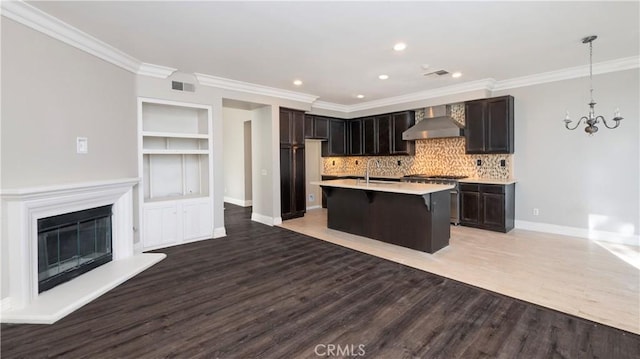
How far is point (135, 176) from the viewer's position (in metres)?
4.34

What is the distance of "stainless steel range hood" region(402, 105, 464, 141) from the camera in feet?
19.1

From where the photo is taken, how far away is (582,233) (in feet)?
16.0

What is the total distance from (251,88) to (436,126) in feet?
12.3

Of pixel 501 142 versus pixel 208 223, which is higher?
pixel 501 142

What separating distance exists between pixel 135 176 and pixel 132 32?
2006 mm

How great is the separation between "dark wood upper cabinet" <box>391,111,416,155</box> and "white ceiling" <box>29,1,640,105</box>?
6.13 ft

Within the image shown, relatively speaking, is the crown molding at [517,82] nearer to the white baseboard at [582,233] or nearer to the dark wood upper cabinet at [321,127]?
the dark wood upper cabinet at [321,127]

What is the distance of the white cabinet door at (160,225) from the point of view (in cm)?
446

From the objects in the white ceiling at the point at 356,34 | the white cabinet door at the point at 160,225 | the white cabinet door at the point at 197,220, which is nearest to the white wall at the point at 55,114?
the white ceiling at the point at 356,34

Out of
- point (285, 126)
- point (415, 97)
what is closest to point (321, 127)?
point (285, 126)

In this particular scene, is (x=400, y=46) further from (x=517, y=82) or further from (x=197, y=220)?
(x=197, y=220)

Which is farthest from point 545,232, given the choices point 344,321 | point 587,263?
point 344,321

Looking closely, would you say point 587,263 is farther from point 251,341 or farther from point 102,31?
point 102,31

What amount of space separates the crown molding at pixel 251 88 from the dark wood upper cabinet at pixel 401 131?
1.96m
